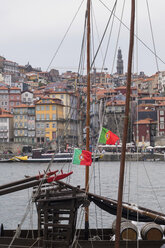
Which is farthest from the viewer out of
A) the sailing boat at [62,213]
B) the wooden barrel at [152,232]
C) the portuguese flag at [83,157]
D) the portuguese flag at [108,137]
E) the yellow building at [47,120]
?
the yellow building at [47,120]

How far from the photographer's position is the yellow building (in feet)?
342

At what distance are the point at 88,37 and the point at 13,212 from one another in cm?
1357

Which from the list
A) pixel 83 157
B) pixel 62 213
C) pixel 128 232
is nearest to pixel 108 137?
pixel 83 157

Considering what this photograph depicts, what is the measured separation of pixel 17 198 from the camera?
33375 mm

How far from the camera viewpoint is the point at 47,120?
10475cm

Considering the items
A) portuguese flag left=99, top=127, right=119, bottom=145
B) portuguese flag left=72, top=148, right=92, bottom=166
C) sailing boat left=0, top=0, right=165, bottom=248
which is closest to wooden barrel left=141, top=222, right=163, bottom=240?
sailing boat left=0, top=0, right=165, bottom=248

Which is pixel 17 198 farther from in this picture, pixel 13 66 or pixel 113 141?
pixel 13 66

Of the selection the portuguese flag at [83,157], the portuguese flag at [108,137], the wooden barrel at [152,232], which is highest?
the portuguese flag at [108,137]

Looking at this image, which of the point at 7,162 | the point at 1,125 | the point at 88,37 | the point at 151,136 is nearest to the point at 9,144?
the point at 1,125

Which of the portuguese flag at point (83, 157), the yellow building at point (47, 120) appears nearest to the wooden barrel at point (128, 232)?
A: the portuguese flag at point (83, 157)

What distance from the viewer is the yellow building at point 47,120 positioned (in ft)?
342

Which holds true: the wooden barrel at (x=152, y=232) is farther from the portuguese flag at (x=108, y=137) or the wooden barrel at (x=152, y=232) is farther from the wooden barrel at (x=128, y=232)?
the portuguese flag at (x=108, y=137)

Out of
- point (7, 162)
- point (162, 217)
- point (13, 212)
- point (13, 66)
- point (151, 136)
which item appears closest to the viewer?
point (162, 217)

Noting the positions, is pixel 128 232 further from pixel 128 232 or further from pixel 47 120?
pixel 47 120
